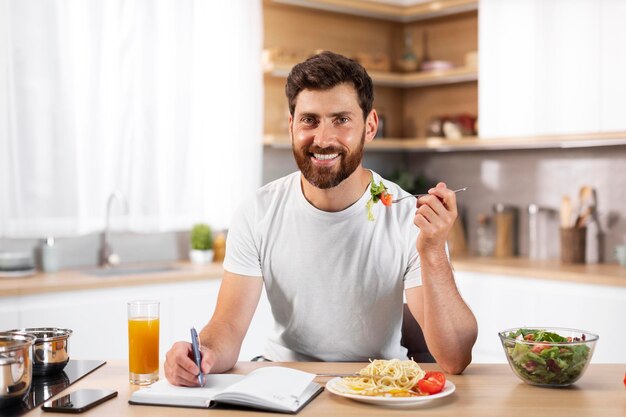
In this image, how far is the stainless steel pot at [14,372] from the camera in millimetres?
1779

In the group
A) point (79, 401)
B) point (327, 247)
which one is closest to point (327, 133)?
point (327, 247)

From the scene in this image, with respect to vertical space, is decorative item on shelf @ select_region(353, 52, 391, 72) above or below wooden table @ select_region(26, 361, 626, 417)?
above

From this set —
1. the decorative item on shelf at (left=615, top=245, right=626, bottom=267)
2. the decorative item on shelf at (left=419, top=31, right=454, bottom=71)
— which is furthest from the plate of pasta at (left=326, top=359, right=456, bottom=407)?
the decorative item on shelf at (left=419, top=31, right=454, bottom=71)

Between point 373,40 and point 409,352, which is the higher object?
point 373,40

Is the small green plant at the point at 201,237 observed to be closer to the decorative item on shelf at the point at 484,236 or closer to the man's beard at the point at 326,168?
the decorative item on shelf at the point at 484,236

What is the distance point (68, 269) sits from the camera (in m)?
A: 4.27

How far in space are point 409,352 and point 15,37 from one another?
250 cm

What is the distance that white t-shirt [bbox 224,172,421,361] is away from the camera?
2.54 meters

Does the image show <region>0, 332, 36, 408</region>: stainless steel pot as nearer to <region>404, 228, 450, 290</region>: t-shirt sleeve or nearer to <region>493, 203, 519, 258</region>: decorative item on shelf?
<region>404, 228, 450, 290</region>: t-shirt sleeve

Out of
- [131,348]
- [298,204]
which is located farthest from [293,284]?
[131,348]

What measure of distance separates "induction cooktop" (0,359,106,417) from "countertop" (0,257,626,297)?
149 centimetres

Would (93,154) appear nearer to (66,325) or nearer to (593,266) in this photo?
(66,325)

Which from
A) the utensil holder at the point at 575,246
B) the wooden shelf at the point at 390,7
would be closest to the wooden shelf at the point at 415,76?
the wooden shelf at the point at 390,7

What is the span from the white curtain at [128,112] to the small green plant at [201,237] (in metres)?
0.10
